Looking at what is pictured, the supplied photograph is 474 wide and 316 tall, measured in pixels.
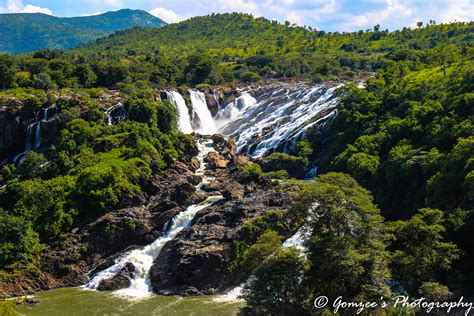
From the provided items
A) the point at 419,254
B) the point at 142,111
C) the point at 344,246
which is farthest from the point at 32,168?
the point at 419,254

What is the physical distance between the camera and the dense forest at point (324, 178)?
3055 centimetres

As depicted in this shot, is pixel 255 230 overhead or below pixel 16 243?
overhead

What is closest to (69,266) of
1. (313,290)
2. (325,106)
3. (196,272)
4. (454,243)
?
(196,272)

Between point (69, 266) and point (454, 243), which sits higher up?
point (454, 243)

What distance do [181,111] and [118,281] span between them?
53.5 m

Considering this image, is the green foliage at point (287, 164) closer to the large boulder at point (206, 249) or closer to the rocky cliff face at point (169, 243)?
the rocky cliff face at point (169, 243)

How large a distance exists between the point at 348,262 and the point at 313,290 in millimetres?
3050

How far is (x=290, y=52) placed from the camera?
17462 centimetres

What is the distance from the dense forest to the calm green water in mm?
4197

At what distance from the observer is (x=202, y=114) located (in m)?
100

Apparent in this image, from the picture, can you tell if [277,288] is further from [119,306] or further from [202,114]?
[202,114]

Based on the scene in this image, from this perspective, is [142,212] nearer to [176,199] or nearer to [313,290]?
[176,199]

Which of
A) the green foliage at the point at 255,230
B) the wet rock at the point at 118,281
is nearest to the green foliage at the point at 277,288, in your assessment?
the green foliage at the point at 255,230

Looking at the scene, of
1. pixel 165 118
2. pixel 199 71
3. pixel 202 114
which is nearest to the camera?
pixel 165 118
